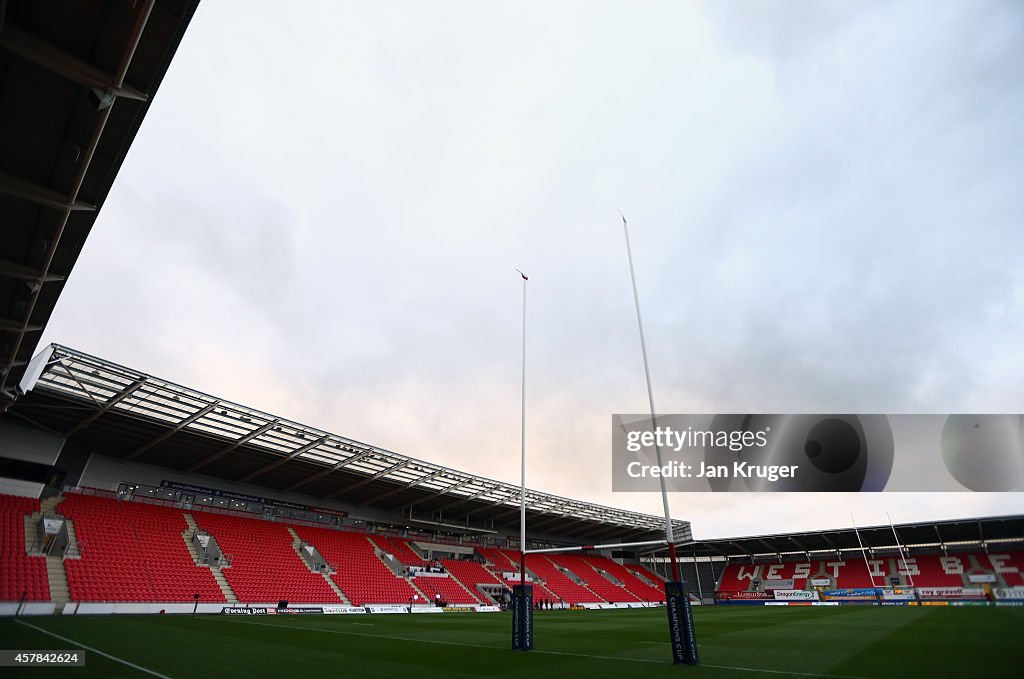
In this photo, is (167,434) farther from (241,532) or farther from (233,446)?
(241,532)

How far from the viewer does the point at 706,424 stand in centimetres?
3606

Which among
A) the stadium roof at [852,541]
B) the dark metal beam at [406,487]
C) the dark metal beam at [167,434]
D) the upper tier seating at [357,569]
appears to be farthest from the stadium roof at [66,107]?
the stadium roof at [852,541]

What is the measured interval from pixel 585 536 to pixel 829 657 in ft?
186

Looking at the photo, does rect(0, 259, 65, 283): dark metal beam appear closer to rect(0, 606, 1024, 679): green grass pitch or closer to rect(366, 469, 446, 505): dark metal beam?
rect(0, 606, 1024, 679): green grass pitch

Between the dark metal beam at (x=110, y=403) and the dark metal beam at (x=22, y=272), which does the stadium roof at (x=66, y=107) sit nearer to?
the dark metal beam at (x=22, y=272)

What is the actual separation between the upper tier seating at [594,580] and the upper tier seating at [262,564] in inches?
1318

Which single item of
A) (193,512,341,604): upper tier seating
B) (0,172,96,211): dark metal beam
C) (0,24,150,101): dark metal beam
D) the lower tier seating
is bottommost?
the lower tier seating


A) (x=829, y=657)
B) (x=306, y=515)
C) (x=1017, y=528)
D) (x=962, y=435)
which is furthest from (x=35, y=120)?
(x=306, y=515)

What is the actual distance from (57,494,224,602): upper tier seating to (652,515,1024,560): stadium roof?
192 ft

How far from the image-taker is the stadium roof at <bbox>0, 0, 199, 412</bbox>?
7199 millimetres

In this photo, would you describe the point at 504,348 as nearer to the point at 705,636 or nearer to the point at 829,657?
the point at 705,636

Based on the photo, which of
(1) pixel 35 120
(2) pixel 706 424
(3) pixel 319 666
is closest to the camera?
(1) pixel 35 120

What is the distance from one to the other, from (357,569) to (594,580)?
32.6 m

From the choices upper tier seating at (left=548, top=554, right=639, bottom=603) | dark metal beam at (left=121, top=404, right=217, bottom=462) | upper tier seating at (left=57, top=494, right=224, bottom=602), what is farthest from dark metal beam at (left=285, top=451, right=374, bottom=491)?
upper tier seating at (left=548, top=554, right=639, bottom=603)
